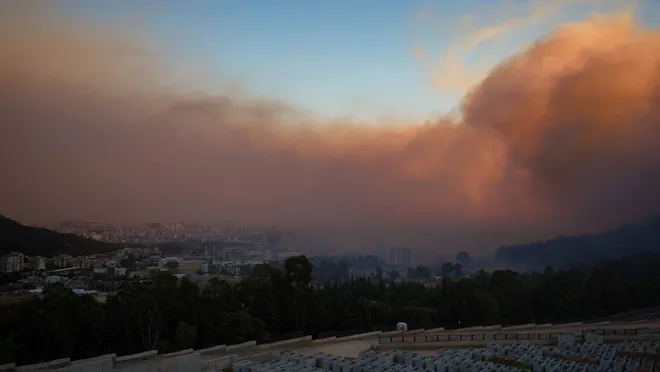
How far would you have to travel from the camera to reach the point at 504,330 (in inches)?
1085

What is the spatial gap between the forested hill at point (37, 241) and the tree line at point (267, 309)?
31.8ft

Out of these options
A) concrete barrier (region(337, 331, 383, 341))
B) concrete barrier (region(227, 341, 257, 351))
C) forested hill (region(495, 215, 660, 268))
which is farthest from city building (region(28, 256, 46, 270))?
forested hill (region(495, 215, 660, 268))

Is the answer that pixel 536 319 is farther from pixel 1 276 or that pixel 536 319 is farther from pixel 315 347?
pixel 1 276

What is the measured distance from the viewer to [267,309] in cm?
2722

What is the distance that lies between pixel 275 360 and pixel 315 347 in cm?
635

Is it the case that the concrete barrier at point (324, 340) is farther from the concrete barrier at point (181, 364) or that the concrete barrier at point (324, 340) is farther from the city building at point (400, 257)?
the city building at point (400, 257)

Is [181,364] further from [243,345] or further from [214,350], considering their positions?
[243,345]

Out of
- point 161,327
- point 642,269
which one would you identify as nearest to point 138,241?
point 161,327

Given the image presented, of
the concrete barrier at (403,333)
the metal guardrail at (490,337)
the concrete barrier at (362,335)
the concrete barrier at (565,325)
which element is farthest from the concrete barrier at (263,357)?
the concrete barrier at (565,325)

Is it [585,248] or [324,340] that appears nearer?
[324,340]

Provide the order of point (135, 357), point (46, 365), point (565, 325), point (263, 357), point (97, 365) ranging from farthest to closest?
point (565, 325)
point (135, 357)
point (263, 357)
point (46, 365)
point (97, 365)

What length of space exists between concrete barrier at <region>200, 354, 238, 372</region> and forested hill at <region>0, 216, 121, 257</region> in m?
23.6

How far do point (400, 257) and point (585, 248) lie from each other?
90.2ft

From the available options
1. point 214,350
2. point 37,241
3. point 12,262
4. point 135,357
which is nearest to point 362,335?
point 214,350
